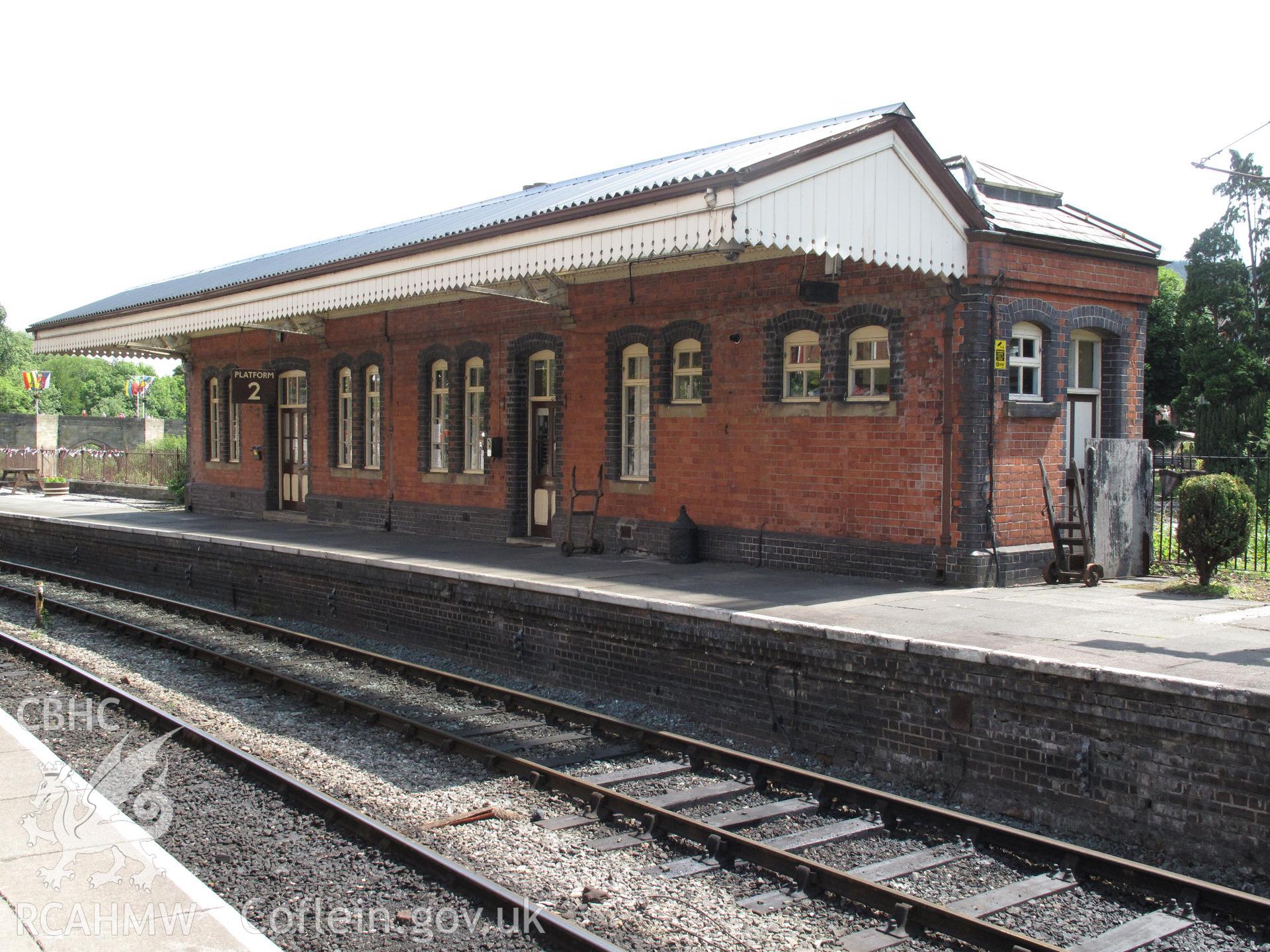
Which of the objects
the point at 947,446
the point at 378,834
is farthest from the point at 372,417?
the point at 378,834

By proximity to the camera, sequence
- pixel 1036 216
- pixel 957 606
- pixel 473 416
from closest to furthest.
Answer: pixel 957 606, pixel 1036 216, pixel 473 416

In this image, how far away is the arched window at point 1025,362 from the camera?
Answer: 1252 cm

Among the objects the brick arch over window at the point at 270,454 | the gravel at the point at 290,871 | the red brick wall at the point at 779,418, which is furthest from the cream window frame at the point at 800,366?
the brick arch over window at the point at 270,454

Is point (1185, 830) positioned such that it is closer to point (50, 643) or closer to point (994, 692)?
point (994, 692)

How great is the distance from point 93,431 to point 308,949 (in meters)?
59.6

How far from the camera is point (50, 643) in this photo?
44.0 ft

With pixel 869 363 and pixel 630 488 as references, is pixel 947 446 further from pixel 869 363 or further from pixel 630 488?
pixel 630 488

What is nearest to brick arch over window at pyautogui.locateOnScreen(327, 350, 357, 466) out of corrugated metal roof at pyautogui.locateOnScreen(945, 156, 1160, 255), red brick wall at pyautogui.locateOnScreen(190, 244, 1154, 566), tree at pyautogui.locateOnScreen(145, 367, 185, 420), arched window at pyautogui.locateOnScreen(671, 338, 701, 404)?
red brick wall at pyautogui.locateOnScreen(190, 244, 1154, 566)

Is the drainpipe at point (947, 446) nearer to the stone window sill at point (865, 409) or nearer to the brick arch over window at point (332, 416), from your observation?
the stone window sill at point (865, 409)

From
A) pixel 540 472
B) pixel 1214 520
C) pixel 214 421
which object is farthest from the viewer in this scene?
pixel 214 421

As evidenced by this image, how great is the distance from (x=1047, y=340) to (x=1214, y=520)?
2712mm

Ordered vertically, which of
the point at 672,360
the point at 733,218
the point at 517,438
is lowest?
the point at 517,438

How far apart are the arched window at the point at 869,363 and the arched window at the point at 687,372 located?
2404 millimetres

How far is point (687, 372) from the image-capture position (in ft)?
49.0
